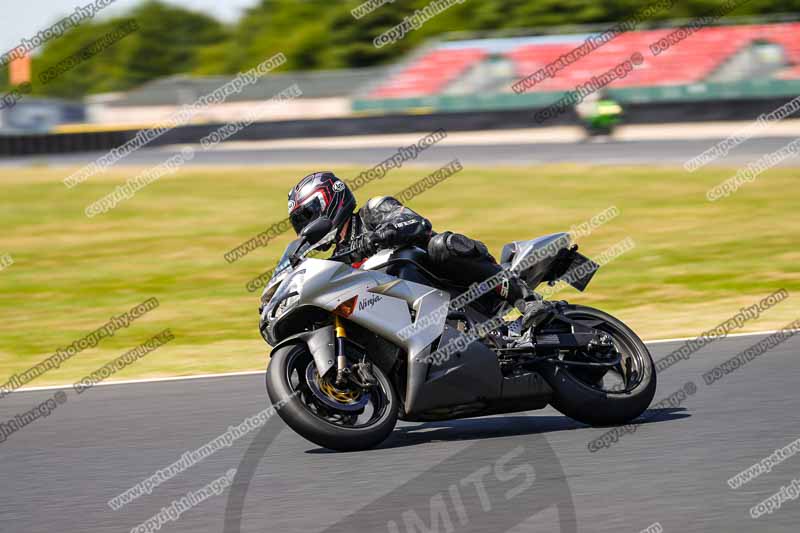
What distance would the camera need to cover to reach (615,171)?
82.4 feet

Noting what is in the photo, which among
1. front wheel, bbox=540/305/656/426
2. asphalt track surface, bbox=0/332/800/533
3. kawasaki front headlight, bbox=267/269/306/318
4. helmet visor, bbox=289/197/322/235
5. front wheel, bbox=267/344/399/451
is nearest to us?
asphalt track surface, bbox=0/332/800/533

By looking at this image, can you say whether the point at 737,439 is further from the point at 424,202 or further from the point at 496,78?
the point at 496,78

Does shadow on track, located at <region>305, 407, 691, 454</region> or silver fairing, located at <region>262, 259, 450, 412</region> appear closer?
silver fairing, located at <region>262, 259, 450, 412</region>

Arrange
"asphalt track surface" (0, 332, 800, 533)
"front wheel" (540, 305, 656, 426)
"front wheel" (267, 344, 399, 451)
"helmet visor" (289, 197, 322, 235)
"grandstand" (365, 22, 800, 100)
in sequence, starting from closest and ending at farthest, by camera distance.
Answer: "asphalt track surface" (0, 332, 800, 533) → "front wheel" (267, 344, 399, 451) → "helmet visor" (289, 197, 322, 235) → "front wheel" (540, 305, 656, 426) → "grandstand" (365, 22, 800, 100)

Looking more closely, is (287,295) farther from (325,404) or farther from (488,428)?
(488,428)

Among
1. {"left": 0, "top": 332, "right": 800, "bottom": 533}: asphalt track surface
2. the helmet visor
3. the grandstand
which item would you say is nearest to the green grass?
{"left": 0, "top": 332, "right": 800, "bottom": 533}: asphalt track surface

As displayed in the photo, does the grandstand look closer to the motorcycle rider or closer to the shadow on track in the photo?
the shadow on track

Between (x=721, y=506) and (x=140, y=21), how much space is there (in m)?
112

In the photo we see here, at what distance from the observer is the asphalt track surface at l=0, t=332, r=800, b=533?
5.09m

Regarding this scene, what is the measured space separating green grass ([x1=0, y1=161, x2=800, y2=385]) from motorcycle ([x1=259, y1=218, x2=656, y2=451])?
3784 millimetres

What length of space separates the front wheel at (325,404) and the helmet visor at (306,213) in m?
0.72

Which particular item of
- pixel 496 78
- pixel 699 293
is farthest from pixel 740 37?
pixel 699 293

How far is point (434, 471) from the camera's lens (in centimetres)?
587

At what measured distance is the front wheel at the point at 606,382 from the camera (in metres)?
6.68
